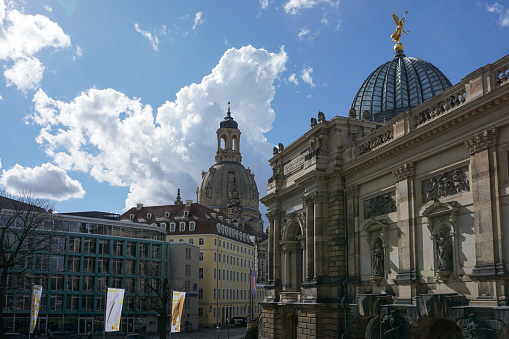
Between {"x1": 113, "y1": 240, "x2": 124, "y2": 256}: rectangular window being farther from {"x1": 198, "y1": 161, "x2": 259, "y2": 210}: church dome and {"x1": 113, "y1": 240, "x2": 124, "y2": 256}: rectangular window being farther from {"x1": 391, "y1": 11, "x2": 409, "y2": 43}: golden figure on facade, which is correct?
{"x1": 198, "y1": 161, "x2": 259, "y2": 210}: church dome

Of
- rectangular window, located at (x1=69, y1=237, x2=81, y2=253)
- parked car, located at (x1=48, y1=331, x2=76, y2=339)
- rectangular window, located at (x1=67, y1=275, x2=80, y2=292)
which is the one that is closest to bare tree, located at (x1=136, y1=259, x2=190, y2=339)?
rectangular window, located at (x1=67, y1=275, x2=80, y2=292)

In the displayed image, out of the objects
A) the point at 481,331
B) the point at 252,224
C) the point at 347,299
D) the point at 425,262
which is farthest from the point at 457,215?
the point at 252,224

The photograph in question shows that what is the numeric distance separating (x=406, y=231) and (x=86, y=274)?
53.5 m

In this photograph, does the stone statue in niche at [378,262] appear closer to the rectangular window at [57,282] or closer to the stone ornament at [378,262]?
the stone ornament at [378,262]

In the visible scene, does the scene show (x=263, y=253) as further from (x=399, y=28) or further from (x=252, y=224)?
(x=399, y=28)

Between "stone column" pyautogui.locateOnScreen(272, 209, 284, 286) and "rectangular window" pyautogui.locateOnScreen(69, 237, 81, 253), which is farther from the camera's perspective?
"rectangular window" pyautogui.locateOnScreen(69, 237, 81, 253)

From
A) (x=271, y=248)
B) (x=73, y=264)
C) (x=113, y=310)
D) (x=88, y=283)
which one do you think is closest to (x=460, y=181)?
(x=113, y=310)

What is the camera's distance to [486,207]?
2592 centimetres

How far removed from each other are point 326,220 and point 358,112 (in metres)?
22.9

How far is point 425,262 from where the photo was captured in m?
30.6

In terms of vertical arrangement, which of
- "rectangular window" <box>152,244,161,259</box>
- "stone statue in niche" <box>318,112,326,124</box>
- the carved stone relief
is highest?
"stone statue in niche" <box>318,112,326,124</box>

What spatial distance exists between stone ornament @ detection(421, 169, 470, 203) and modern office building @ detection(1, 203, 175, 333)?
48409 mm

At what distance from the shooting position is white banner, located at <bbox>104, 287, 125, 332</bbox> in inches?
1235

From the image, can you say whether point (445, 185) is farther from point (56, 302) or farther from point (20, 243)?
point (56, 302)
